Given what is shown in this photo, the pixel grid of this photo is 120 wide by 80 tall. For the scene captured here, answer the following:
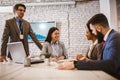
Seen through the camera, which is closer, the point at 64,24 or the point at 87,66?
the point at 87,66

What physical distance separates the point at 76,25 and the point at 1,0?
2241 millimetres

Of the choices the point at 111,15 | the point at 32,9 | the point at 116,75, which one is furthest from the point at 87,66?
the point at 32,9

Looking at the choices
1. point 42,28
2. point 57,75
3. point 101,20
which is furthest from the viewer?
point 42,28

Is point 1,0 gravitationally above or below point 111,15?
above

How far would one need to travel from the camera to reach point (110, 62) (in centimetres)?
147

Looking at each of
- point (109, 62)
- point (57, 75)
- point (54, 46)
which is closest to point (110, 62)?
point (109, 62)

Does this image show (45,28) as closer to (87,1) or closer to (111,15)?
(87,1)

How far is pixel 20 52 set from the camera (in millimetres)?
2479

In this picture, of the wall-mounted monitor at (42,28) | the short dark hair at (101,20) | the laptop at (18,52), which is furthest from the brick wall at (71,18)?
the short dark hair at (101,20)

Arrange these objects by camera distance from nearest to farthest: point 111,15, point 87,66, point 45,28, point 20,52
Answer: point 87,66 < point 20,52 < point 111,15 < point 45,28

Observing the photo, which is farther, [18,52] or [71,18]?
[71,18]

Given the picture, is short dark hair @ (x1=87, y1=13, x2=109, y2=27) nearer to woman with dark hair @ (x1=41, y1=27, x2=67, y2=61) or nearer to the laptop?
the laptop

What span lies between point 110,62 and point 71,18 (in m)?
4.42

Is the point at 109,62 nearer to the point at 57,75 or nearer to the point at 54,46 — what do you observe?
the point at 57,75
